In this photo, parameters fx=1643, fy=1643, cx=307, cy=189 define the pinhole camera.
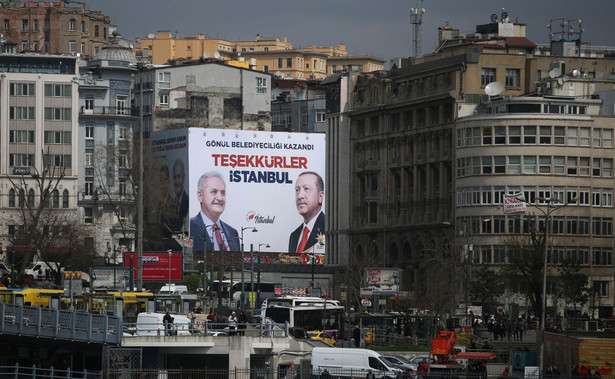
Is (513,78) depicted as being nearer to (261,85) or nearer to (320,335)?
(320,335)

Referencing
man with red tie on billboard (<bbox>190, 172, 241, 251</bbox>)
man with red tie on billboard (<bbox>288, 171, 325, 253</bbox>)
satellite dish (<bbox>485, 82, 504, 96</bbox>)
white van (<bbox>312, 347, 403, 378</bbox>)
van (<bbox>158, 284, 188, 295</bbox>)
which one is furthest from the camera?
man with red tie on billboard (<bbox>288, 171, 325, 253</bbox>)

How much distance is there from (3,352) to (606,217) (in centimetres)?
6677

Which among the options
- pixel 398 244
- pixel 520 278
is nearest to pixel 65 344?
pixel 520 278

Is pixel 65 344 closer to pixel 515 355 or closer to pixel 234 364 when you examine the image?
pixel 234 364

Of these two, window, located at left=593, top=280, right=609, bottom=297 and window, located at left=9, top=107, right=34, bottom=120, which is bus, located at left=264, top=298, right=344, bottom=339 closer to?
window, located at left=593, top=280, right=609, bottom=297

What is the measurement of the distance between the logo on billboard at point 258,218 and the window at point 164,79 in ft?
59.0

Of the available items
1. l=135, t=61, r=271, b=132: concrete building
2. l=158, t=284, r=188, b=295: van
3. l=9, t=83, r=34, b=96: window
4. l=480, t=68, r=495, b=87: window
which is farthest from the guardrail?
l=135, t=61, r=271, b=132: concrete building

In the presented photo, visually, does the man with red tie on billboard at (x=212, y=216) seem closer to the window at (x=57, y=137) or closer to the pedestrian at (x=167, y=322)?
the window at (x=57, y=137)

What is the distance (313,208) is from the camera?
178 metres

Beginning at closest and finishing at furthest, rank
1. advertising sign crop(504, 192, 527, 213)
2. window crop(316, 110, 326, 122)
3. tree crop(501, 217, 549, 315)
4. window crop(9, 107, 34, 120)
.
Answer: tree crop(501, 217, 549, 315) → advertising sign crop(504, 192, 527, 213) → window crop(9, 107, 34, 120) → window crop(316, 110, 326, 122)

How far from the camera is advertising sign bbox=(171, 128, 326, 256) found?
169625 millimetres

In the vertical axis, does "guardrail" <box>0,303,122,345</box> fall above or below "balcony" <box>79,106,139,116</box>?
below

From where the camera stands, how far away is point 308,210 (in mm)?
178000

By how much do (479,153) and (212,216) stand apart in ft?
170
